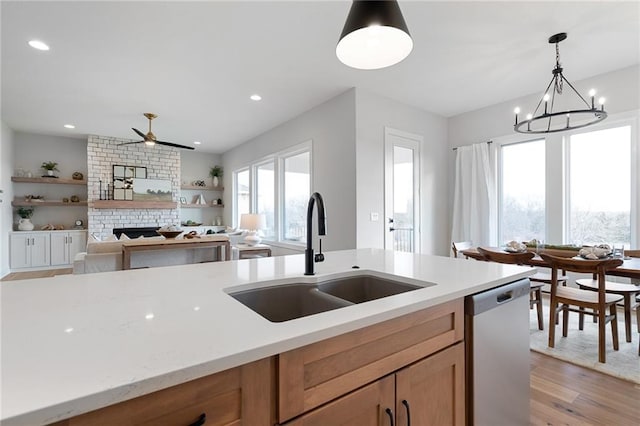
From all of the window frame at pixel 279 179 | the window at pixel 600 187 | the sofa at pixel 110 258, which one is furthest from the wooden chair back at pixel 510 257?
the sofa at pixel 110 258

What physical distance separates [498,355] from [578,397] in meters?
1.15

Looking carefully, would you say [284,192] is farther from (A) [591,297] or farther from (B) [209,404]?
(B) [209,404]

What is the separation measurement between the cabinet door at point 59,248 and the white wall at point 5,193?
25.7 inches

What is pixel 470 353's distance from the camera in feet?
3.89

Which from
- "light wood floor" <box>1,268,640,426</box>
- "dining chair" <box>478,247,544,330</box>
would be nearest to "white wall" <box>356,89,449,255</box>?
"dining chair" <box>478,247,544,330</box>

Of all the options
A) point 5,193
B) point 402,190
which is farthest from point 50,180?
point 402,190

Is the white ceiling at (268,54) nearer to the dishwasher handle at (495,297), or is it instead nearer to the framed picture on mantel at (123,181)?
the framed picture on mantel at (123,181)

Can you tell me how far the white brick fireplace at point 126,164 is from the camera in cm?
641

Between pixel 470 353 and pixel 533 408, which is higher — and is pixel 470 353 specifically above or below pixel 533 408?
above

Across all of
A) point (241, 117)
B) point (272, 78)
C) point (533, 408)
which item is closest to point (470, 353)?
point (533, 408)

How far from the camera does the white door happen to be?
14.0 feet

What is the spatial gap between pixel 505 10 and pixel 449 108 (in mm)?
2334

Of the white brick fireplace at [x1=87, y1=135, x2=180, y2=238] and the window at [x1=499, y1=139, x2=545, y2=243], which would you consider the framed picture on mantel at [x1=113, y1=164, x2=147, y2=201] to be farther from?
the window at [x1=499, y1=139, x2=545, y2=243]

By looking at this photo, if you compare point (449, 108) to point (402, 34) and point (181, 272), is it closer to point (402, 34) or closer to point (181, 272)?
point (402, 34)
